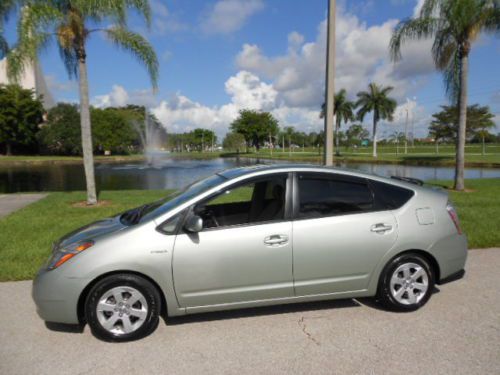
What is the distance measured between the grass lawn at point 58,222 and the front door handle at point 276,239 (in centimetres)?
354

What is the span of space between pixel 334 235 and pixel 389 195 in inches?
33.0

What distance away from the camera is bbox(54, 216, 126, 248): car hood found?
361cm

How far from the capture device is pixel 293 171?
3912 mm

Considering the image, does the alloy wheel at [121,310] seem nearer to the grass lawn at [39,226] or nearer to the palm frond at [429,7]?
the grass lawn at [39,226]

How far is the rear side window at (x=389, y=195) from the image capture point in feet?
13.0

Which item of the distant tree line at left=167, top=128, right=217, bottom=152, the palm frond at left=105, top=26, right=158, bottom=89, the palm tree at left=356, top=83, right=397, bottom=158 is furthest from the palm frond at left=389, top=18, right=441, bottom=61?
the distant tree line at left=167, top=128, right=217, bottom=152

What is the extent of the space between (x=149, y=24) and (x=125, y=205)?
223 inches

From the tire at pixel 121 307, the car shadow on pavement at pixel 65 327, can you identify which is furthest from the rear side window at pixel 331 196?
the car shadow on pavement at pixel 65 327

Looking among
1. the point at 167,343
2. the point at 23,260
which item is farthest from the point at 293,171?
the point at 23,260

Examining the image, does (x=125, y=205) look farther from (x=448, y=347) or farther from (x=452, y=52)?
(x=452, y=52)

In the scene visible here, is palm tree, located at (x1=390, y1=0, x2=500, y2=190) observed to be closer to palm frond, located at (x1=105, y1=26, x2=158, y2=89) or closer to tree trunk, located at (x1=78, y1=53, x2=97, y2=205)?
palm frond, located at (x1=105, y1=26, x2=158, y2=89)

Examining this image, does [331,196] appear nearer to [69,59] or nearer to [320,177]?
[320,177]

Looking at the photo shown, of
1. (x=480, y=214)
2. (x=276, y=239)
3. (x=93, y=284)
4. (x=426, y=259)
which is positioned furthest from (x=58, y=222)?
(x=480, y=214)

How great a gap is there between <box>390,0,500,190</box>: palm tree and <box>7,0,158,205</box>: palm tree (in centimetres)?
940
